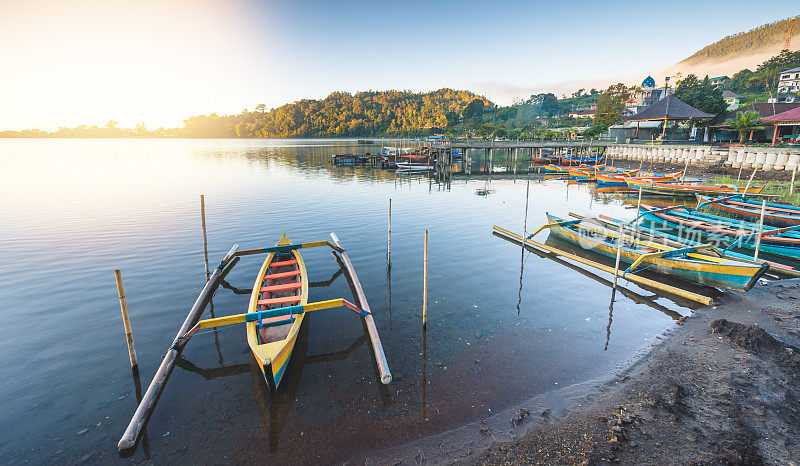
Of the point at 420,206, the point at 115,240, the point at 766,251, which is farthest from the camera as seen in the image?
the point at 420,206

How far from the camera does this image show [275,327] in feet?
26.6

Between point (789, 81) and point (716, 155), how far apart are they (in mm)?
89322

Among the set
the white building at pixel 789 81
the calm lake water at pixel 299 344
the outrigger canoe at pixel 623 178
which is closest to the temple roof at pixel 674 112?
the outrigger canoe at pixel 623 178

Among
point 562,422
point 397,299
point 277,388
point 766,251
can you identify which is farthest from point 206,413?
point 766,251

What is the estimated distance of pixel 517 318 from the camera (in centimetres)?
1052

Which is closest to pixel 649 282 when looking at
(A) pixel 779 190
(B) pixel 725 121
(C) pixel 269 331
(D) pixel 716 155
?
(C) pixel 269 331

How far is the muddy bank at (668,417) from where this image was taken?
18.2 feet

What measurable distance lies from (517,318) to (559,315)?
4.52ft

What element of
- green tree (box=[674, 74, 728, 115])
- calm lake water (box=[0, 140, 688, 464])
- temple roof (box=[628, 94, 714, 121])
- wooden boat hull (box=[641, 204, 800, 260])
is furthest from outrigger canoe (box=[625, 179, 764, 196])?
green tree (box=[674, 74, 728, 115])

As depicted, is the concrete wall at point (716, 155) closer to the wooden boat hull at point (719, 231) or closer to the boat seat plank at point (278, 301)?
the wooden boat hull at point (719, 231)

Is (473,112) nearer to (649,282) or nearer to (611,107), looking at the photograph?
(611,107)

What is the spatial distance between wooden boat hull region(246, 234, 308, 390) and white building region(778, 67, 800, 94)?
131m

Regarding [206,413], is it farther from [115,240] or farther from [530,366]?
[115,240]

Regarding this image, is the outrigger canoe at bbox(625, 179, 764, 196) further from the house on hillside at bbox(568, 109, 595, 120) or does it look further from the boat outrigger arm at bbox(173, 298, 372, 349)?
the house on hillside at bbox(568, 109, 595, 120)
